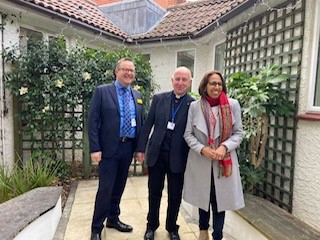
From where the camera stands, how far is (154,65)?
26.1 ft

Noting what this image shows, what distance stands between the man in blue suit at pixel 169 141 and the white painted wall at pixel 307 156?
1558 mm

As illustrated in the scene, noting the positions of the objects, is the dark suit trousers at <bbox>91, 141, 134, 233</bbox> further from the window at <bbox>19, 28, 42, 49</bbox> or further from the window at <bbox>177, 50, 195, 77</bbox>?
the window at <bbox>177, 50, 195, 77</bbox>

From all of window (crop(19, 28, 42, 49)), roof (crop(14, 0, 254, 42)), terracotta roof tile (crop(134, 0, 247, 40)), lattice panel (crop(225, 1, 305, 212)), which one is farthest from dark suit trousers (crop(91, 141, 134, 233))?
terracotta roof tile (crop(134, 0, 247, 40))

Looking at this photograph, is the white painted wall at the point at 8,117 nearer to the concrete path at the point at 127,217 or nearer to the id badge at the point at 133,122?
the concrete path at the point at 127,217

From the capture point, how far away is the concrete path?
300 cm

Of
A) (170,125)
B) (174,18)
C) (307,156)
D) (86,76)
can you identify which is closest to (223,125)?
(170,125)

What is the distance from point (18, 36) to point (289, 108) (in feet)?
16.3

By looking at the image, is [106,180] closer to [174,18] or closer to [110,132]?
[110,132]

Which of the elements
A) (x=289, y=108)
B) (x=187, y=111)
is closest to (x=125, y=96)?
(x=187, y=111)

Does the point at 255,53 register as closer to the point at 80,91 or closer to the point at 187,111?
the point at 187,111

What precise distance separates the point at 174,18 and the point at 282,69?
5.77 meters

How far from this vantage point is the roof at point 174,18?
19.3ft

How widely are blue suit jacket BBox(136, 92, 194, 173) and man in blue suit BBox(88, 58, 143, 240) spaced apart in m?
0.26

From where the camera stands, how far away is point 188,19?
7.69 meters
